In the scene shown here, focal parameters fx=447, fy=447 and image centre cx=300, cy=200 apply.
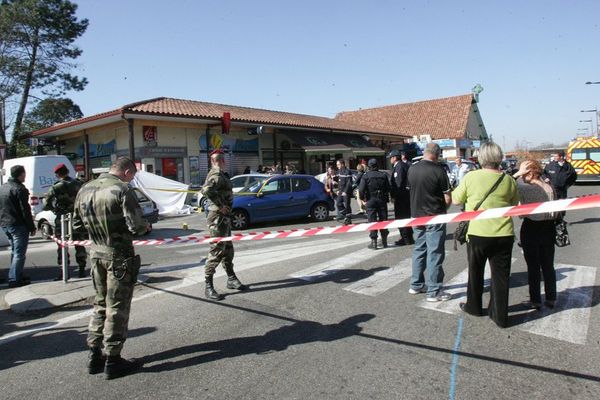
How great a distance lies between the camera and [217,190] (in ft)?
18.3

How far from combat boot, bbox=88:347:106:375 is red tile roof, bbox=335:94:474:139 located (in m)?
41.6

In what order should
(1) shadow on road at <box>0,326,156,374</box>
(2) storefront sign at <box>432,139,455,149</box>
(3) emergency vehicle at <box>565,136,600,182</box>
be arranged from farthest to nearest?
(2) storefront sign at <box>432,139,455,149</box> → (3) emergency vehicle at <box>565,136,600,182</box> → (1) shadow on road at <box>0,326,156,374</box>

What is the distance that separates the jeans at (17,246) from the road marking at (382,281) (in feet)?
16.0

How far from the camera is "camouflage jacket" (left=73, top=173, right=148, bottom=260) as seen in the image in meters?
3.59

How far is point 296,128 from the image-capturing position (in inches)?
979

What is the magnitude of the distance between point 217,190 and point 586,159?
29.3 meters

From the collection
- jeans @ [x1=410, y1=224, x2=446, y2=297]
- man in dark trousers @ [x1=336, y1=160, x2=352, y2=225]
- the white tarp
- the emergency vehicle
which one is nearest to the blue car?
man in dark trousers @ [x1=336, y1=160, x2=352, y2=225]

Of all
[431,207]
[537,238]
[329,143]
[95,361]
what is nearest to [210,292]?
[95,361]

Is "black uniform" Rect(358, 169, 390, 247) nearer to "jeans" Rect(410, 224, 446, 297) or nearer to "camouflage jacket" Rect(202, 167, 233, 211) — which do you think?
"jeans" Rect(410, 224, 446, 297)

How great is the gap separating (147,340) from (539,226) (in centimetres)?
416

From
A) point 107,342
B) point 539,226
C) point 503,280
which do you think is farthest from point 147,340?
point 539,226

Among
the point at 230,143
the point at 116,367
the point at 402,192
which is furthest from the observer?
the point at 230,143

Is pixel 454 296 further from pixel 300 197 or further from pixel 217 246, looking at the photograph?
pixel 300 197

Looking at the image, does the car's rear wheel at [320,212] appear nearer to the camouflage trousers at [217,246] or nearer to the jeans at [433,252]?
the camouflage trousers at [217,246]
